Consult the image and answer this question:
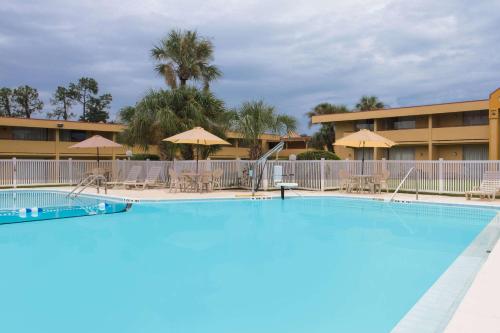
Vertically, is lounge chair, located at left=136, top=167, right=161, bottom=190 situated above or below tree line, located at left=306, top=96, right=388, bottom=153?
below

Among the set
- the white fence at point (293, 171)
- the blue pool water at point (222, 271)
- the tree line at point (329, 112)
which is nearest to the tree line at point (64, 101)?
the tree line at point (329, 112)

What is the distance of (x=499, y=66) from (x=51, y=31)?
25778 millimetres

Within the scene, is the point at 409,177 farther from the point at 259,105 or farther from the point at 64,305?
the point at 64,305

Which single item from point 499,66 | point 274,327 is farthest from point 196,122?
point 499,66

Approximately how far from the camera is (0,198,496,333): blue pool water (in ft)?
14.2

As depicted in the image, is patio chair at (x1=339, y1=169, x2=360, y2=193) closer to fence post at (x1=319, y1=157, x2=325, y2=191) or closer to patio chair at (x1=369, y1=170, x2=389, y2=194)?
patio chair at (x1=369, y1=170, x2=389, y2=194)

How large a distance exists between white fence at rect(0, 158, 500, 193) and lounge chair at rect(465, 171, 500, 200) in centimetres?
47

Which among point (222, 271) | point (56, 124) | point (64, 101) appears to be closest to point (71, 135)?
point (56, 124)

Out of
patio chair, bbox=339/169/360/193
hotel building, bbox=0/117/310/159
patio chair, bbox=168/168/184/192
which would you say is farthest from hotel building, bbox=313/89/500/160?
patio chair, bbox=168/168/184/192

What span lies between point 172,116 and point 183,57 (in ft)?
16.1

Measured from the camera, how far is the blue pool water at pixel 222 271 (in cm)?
434

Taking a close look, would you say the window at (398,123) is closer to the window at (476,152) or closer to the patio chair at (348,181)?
the window at (476,152)

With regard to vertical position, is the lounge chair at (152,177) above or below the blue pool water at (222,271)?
above

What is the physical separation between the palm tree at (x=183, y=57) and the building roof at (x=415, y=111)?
13946 millimetres
